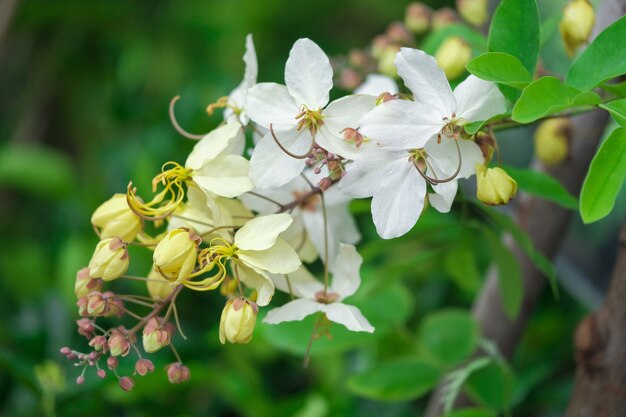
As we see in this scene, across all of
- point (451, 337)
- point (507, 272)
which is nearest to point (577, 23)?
point (507, 272)

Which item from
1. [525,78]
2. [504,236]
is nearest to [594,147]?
[504,236]

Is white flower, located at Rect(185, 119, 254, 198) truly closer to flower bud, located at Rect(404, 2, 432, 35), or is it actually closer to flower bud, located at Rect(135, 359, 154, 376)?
flower bud, located at Rect(135, 359, 154, 376)

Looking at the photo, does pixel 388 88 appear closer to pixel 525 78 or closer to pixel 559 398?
pixel 525 78

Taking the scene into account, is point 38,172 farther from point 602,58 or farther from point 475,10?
point 602,58

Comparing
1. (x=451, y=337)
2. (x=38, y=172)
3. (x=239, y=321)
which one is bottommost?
(x=451, y=337)

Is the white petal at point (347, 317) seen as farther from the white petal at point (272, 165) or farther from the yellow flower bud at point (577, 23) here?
the yellow flower bud at point (577, 23)

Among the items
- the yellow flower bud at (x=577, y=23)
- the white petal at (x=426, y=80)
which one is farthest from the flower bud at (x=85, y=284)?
the yellow flower bud at (x=577, y=23)
